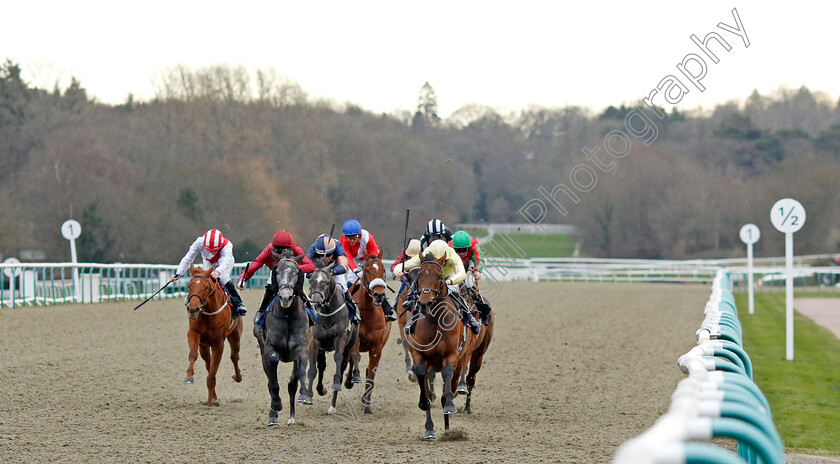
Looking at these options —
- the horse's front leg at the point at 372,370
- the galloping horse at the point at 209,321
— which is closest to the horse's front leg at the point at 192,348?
the galloping horse at the point at 209,321

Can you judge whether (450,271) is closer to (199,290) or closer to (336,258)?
(336,258)

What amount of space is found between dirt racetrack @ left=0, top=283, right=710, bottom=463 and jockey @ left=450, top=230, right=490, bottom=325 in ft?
3.31

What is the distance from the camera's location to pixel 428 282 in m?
7.11

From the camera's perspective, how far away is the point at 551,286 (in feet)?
111

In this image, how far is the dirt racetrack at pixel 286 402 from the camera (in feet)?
22.4

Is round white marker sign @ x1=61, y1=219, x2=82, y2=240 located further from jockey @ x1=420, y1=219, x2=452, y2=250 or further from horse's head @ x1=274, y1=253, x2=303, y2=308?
horse's head @ x1=274, y1=253, x2=303, y2=308

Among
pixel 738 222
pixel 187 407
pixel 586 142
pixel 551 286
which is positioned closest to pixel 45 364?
pixel 187 407

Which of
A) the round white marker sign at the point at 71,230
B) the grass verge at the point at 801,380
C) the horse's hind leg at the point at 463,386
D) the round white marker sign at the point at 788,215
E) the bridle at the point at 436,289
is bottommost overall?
the grass verge at the point at 801,380

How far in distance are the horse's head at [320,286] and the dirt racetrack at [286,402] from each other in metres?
1.06

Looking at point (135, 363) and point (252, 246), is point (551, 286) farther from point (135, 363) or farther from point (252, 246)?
point (135, 363)

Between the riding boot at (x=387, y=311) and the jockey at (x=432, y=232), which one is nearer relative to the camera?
the jockey at (x=432, y=232)

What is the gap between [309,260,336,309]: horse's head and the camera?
7952 mm

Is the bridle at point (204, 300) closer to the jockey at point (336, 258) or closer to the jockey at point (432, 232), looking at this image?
the jockey at point (336, 258)

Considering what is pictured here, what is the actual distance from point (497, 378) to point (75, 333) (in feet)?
24.3
